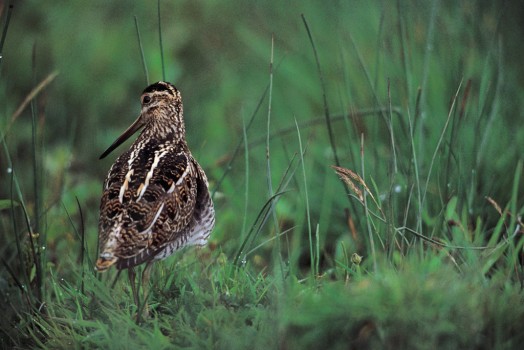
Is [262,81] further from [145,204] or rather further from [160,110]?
[145,204]

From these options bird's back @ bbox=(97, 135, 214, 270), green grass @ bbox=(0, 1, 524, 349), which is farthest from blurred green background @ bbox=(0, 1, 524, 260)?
bird's back @ bbox=(97, 135, 214, 270)

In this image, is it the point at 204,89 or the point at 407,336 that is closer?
the point at 407,336

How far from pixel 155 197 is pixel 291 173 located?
1.13 metres

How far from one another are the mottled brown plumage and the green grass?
14cm

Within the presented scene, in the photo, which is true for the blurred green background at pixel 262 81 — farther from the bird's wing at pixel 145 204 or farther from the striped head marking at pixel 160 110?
the bird's wing at pixel 145 204

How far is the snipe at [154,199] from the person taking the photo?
345 centimetres

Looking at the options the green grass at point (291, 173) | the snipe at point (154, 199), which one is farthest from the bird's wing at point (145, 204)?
the green grass at point (291, 173)

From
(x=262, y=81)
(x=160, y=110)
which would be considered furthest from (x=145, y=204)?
(x=262, y=81)

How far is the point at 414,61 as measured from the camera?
5535mm

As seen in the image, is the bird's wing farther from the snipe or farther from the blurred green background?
the blurred green background

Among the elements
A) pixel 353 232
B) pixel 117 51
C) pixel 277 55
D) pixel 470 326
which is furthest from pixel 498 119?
pixel 117 51

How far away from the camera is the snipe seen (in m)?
3.45

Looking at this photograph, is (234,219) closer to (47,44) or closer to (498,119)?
(498,119)

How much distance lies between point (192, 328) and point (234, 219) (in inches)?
77.9
